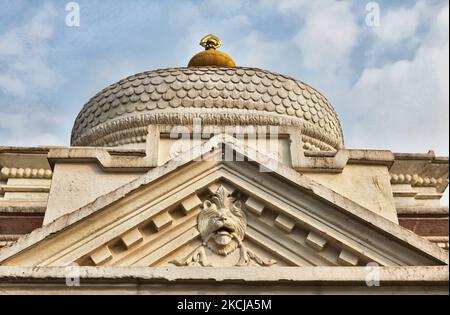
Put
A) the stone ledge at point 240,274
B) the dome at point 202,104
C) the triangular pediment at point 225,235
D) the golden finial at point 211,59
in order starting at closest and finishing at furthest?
the stone ledge at point 240,274 < the triangular pediment at point 225,235 < the dome at point 202,104 < the golden finial at point 211,59

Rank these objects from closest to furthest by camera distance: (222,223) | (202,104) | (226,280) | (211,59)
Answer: (226,280)
(222,223)
(202,104)
(211,59)

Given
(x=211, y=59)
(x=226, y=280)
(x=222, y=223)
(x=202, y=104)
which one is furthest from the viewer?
(x=211, y=59)

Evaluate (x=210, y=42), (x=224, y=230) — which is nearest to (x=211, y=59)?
(x=210, y=42)

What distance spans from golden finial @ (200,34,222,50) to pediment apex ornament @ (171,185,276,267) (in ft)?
32.6

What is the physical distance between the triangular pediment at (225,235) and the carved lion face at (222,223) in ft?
0.12

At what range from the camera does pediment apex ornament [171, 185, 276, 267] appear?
6914 millimetres

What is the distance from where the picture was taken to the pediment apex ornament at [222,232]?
22.7 ft

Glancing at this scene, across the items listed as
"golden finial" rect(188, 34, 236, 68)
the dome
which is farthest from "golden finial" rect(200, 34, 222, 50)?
the dome

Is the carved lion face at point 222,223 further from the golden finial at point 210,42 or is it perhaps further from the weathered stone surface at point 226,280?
the golden finial at point 210,42

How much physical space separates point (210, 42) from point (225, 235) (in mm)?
10484

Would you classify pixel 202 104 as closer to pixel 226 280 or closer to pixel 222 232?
pixel 222 232

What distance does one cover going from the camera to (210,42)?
16594 mm

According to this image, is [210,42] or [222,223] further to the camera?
[210,42]

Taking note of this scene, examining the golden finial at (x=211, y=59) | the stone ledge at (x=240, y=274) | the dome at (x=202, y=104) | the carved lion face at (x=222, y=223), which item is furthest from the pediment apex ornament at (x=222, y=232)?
the golden finial at (x=211, y=59)
